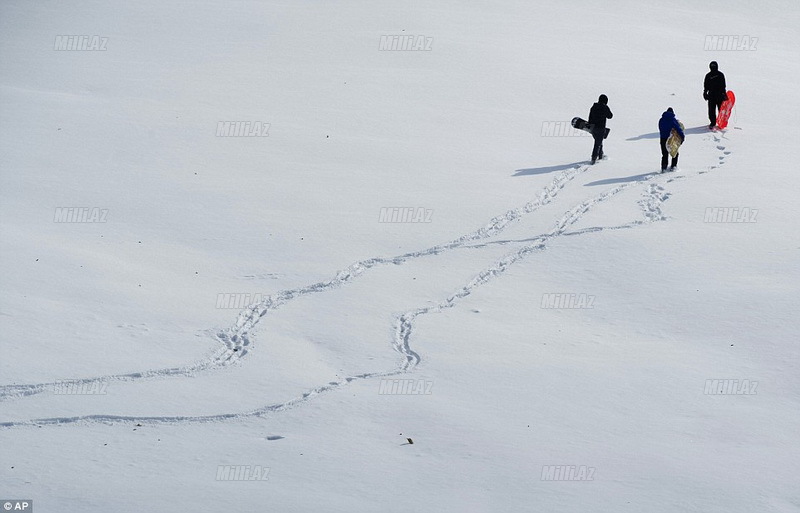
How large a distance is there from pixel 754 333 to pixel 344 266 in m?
4.74

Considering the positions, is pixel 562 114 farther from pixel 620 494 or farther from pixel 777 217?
pixel 620 494

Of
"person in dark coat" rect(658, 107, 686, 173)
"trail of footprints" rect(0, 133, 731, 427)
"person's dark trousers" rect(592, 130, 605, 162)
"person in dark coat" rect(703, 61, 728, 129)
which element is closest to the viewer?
"trail of footprints" rect(0, 133, 731, 427)

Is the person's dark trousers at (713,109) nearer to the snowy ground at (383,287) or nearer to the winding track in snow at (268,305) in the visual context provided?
the snowy ground at (383,287)

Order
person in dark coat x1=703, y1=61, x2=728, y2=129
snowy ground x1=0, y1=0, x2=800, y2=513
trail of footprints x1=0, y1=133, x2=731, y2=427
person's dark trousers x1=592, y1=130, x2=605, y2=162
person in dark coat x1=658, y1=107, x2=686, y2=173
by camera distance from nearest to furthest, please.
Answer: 1. snowy ground x1=0, y1=0, x2=800, y2=513
2. trail of footprints x1=0, y1=133, x2=731, y2=427
3. person in dark coat x1=658, y1=107, x2=686, y2=173
4. person's dark trousers x1=592, y1=130, x2=605, y2=162
5. person in dark coat x1=703, y1=61, x2=728, y2=129

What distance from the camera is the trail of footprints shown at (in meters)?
8.30

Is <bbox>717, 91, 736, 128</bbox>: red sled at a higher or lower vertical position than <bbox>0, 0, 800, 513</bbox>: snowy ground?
higher

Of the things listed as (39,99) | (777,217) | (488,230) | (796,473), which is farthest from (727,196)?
(39,99)

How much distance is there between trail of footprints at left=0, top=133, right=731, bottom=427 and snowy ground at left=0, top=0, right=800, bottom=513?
0.13 ft

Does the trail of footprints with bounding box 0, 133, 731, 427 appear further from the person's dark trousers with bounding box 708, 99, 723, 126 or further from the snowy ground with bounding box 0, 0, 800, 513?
the person's dark trousers with bounding box 708, 99, 723, 126

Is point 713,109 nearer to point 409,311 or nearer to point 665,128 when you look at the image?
point 665,128

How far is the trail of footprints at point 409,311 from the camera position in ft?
27.2

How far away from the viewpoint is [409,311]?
10453 millimetres

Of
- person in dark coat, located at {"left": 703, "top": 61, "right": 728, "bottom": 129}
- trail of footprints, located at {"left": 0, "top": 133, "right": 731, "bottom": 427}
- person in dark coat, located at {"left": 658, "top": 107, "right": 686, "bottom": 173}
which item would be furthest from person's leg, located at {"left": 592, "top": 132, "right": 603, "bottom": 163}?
person in dark coat, located at {"left": 703, "top": 61, "right": 728, "bottom": 129}

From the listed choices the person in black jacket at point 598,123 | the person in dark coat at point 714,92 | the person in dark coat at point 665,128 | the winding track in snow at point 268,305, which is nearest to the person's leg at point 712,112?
the person in dark coat at point 714,92
